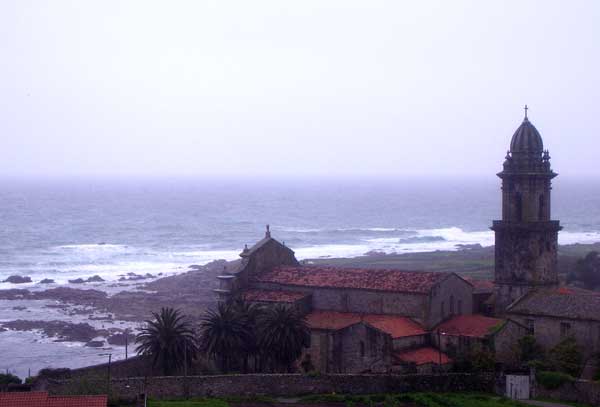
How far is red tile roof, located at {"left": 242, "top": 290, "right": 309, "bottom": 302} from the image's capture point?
47094 millimetres

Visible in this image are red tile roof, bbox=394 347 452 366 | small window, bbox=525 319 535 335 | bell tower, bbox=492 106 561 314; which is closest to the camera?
red tile roof, bbox=394 347 452 366

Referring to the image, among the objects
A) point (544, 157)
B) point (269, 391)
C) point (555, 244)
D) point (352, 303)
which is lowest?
point (269, 391)

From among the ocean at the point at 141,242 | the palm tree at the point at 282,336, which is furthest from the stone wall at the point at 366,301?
the ocean at the point at 141,242

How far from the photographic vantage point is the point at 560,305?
4388 cm

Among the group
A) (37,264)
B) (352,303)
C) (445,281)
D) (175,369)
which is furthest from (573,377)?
(37,264)

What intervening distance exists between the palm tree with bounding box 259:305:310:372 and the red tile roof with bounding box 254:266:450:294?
17.6 ft

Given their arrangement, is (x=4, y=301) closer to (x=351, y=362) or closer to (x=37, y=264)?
(x=37, y=264)

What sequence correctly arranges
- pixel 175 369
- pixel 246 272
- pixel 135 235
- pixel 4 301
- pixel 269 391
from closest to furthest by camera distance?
pixel 269 391
pixel 175 369
pixel 246 272
pixel 4 301
pixel 135 235

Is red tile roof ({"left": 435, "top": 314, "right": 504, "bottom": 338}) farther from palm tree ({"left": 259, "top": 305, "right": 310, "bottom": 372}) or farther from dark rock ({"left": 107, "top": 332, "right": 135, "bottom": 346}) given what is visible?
dark rock ({"left": 107, "top": 332, "right": 135, "bottom": 346})

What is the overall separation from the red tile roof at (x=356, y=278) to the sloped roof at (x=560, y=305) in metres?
4.02

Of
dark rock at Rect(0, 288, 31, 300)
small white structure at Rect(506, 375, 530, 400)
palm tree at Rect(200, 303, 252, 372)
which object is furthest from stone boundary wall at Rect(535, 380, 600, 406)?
dark rock at Rect(0, 288, 31, 300)

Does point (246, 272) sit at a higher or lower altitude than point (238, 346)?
higher

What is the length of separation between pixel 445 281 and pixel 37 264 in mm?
73690

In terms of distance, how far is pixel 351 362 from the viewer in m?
43.4
